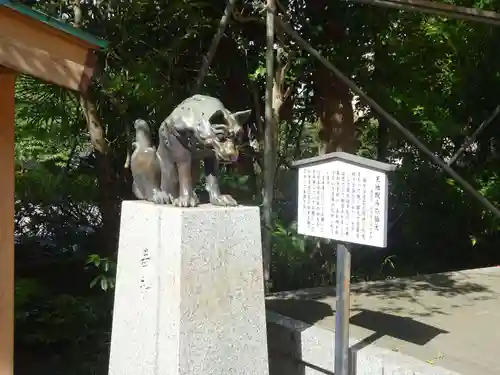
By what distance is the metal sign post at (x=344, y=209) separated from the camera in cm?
324

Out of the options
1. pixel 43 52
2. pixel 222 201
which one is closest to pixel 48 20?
pixel 43 52

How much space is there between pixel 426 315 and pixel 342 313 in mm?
1487

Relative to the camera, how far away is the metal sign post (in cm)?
324

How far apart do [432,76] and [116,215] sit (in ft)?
14.6

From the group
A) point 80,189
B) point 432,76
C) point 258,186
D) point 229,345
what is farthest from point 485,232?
point 229,345

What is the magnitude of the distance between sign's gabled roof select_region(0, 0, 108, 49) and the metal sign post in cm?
142

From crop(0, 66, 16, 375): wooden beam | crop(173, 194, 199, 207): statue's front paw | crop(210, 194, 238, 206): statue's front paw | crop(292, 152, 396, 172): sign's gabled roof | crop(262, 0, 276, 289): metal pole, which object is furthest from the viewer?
crop(262, 0, 276, 289): metal pole

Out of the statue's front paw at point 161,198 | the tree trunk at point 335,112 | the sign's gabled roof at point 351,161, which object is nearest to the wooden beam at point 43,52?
the statue's front paw at point 161,198

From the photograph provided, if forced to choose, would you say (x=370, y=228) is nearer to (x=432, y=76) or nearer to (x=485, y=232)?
(x=432, y=76)

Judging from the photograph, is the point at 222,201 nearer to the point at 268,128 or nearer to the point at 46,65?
the point at 46,65

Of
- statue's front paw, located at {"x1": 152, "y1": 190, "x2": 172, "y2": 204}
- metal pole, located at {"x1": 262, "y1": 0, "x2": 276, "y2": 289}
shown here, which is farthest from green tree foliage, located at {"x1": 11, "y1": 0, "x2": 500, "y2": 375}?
statue's front paw, located at {"x1": 152, "y1": 190, "x2": 172, "y2": 204}

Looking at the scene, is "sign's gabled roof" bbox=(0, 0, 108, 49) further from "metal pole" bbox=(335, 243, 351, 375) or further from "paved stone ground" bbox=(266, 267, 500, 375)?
"paved stone ground" bbox=(266, 267, 500, 375)

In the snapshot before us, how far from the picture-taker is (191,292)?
3166mm

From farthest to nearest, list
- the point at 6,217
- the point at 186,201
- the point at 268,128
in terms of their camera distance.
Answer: the point at 268,128 → the point at 6,217 → the point at 186,201
